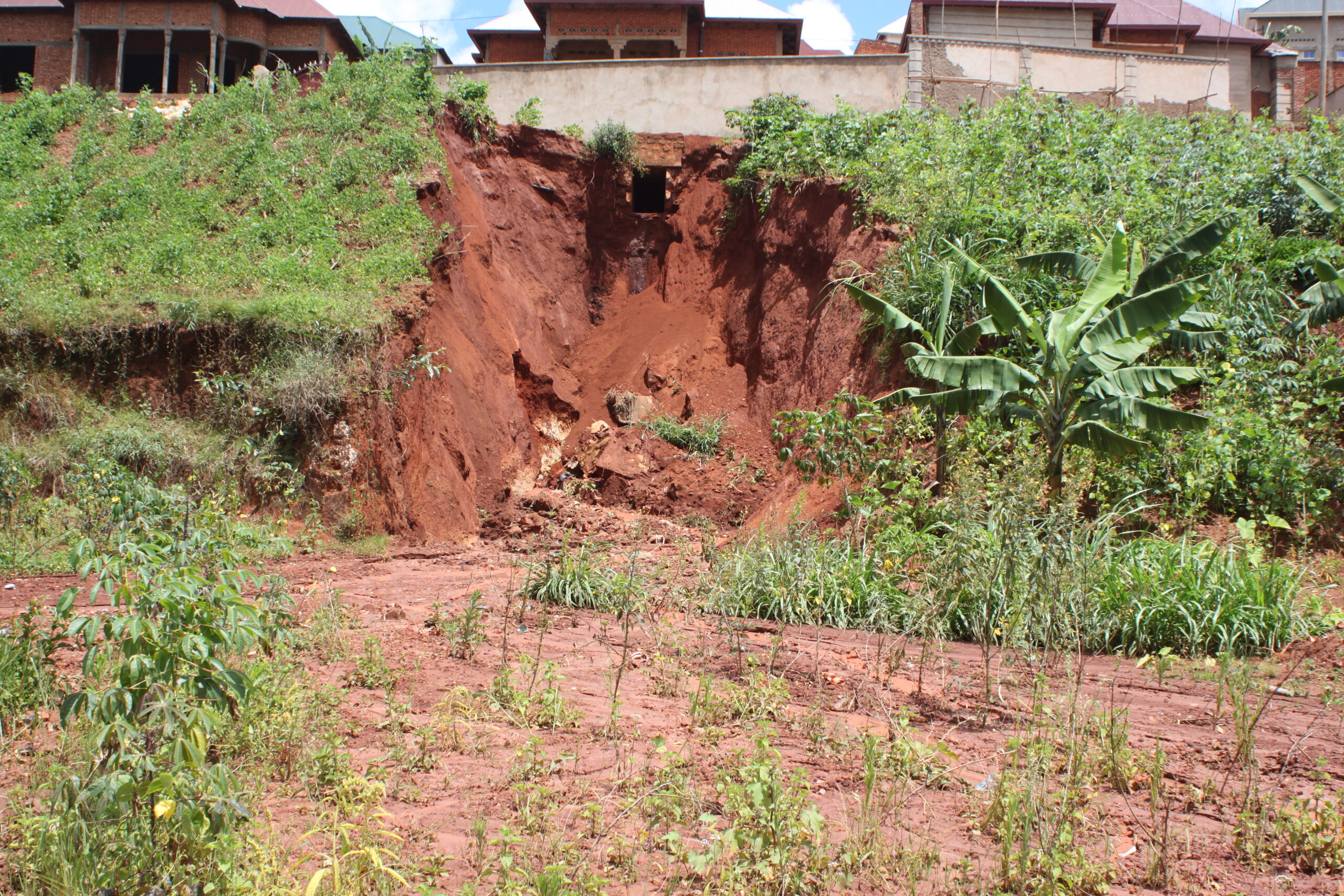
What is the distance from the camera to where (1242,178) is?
13.8 meters

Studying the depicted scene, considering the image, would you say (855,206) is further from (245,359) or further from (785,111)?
(245,359)

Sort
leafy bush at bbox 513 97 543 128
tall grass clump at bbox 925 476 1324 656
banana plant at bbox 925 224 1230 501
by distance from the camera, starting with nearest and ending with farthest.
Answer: tall grass clump at bbox 925 476 1324 656 → banana plant at bbox 925 224 1230 501 → leafy bush at bbox 513 97 543 128

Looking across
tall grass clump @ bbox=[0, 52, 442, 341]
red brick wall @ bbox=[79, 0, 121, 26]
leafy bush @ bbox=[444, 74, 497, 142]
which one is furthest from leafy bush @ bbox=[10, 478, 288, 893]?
red brick wall @ bbox=[79, 0, 121, 26]

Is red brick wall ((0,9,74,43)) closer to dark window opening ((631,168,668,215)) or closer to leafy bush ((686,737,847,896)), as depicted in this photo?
dark window opening ((631,168,668,215))

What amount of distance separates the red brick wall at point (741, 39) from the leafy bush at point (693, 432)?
575 inches

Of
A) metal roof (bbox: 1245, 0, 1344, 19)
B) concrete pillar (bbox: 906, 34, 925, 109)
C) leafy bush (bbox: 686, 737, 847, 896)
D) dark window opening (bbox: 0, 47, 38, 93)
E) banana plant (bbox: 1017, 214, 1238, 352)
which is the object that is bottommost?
leafy bush (bbox: 686, 737, 847, 896)

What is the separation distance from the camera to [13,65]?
25469 millimetres

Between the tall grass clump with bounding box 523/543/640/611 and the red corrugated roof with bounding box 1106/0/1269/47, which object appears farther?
the red corrugated roof with bounding box 1106/0/1269/47

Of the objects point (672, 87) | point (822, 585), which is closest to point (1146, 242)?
point (822, 585)

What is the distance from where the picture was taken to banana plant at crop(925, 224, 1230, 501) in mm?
8609

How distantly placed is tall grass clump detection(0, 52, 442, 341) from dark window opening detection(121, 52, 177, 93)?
311 inches

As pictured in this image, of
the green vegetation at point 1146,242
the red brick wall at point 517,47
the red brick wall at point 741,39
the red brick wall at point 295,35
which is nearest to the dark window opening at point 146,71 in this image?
the red brick wall at point 295,35

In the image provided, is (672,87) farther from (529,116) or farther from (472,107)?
(472,107)

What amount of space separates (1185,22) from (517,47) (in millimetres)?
18136
